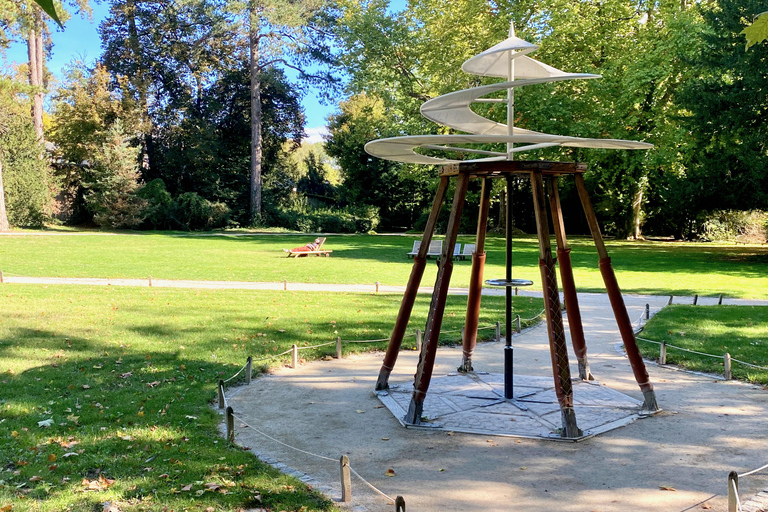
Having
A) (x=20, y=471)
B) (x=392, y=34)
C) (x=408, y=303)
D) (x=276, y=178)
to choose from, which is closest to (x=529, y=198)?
(x=392, y=34)

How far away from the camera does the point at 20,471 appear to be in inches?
206

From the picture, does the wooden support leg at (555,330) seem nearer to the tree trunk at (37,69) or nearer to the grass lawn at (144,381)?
the grass lawn at (144,381)

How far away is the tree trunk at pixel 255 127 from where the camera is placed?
47.5 m

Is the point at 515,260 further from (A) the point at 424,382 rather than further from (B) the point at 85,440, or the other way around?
(B) the point at 85,440

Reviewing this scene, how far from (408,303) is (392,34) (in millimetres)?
30869

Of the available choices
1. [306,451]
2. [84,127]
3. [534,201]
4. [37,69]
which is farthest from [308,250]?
[37,69]

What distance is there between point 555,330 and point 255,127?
43.8 meters

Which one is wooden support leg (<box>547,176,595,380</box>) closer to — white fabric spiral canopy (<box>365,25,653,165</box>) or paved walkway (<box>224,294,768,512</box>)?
white fabric spiral canopy (<box>365,25,653,165</box>)

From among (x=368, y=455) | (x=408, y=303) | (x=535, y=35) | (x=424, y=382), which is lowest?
(x=368, y=455)

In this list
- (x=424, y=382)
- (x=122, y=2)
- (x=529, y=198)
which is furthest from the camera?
(x=122, y=2)

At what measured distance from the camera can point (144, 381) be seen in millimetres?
8008

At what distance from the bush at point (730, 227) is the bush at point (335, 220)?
848 inches

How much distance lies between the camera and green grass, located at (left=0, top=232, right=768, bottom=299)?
18.8 meters

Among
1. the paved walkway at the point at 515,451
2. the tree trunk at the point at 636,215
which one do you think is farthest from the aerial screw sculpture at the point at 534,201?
the tree trunk at the point at 636,215
